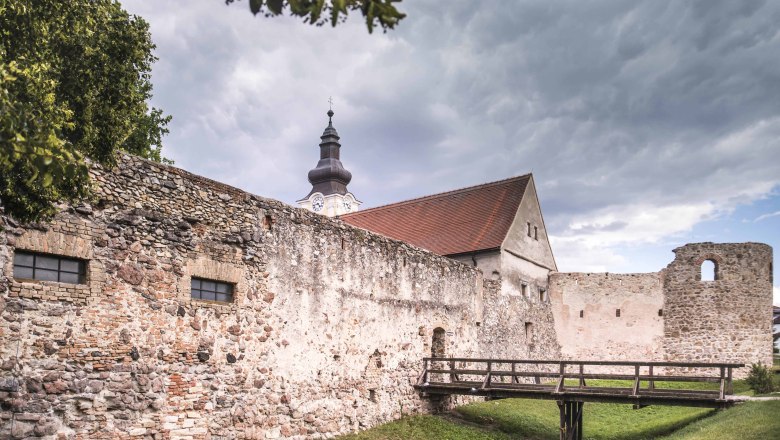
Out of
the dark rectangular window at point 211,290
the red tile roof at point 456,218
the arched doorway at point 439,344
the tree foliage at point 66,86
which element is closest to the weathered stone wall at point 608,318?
the red tile roof at point 456,218

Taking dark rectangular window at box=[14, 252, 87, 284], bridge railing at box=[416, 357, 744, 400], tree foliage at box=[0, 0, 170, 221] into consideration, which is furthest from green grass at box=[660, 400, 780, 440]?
tree foliage at box=[0, 0, 170, 221]

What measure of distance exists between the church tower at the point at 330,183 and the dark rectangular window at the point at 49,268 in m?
45.0

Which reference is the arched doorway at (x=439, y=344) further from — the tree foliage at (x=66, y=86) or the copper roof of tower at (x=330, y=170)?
the copper roof of tower at (x=330, y=170)

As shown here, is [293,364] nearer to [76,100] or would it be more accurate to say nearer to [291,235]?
[291,235]

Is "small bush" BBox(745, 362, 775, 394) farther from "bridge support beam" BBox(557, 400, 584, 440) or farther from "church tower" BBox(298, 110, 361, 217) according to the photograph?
"church tower" BBox(298, 110, 361, 217)

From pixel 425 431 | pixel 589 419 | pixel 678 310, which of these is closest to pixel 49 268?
pixel 425 431

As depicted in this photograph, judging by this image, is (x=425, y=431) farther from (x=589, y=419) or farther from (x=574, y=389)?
(x=589, y=419)

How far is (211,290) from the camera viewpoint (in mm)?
12227

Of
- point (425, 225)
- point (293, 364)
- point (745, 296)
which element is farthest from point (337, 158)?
point (293, 364)

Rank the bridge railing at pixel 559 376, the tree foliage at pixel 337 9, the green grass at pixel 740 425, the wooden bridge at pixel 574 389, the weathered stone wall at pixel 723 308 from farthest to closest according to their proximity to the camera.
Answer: the weathered stone wall at pixel 723 308 < the bridge railing at pixel 559 376 < the wooden bridge at pixel 574 389 < the green grass at pixel 740 425 < the tree foliage at pixel 337 9

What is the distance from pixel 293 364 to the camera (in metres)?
13.9

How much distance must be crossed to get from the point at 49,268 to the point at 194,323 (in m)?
2.76

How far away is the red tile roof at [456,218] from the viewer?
84.7 feet

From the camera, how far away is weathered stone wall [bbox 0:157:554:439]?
30.8 feet
